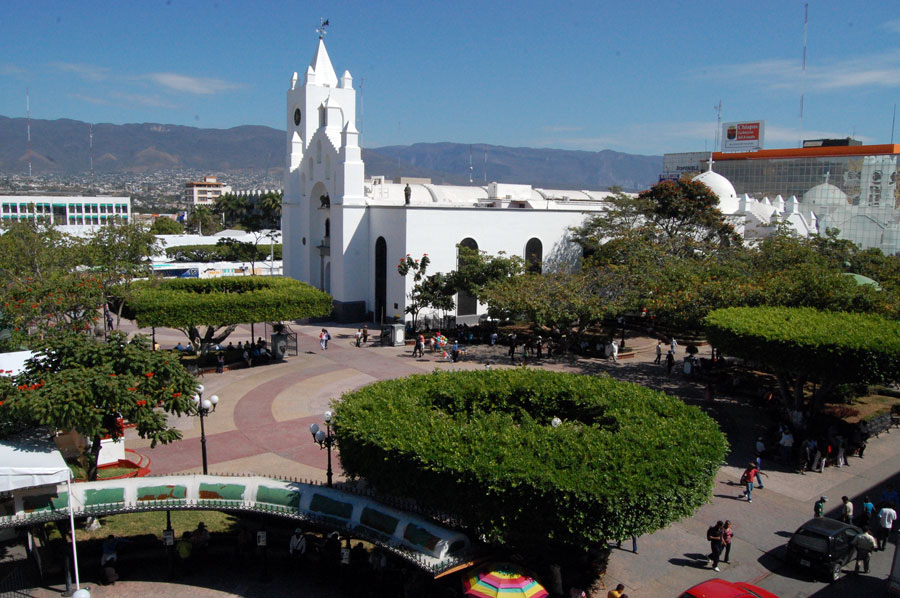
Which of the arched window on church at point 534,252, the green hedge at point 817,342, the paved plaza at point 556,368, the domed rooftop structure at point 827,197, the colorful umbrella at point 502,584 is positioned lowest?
the paved plaza at point 556,368

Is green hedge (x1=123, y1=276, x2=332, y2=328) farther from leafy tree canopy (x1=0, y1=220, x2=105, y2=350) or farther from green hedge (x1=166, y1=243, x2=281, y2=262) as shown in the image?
green hedge (x1=166, y1=243, x2=281, y2=262)

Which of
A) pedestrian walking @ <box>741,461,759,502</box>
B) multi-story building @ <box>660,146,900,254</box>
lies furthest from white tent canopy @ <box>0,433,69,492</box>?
→ multi-story building @ <box>660,146,900,254</box>

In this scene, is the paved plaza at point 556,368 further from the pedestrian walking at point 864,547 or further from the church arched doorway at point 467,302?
the church arched doorway at point 467,302

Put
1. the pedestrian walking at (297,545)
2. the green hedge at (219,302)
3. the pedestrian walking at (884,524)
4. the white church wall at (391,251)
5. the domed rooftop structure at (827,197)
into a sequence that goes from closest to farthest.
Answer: the pedestrian walking at (297,545), the pedestrian walking at (884,524), the green hedge at (219,302), the white church wall at (391,251), the domed rooftop structure at (827,197)

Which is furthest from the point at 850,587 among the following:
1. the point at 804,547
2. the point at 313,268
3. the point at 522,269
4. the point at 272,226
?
the point at 272,226

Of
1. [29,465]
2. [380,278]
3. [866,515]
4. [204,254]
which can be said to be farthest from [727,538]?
[204,254]

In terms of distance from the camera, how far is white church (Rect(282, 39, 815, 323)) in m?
41.6

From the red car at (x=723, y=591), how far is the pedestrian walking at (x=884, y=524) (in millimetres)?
6100

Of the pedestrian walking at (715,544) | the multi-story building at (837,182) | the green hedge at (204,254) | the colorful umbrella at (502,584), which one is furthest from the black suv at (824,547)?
the green hedge at (204,254)

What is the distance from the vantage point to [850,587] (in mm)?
13953

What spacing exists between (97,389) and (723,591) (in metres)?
13.0

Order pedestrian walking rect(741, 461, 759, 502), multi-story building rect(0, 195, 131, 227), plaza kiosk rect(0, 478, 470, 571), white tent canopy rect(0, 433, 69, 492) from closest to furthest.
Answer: plaza kiosk rect(0, 478, 470, 571) < white tent canopy rect(0, 433, 69, 492) < pedestrian walking rect(741, 461, 759, 502) < multi-story building rect(0, 195, 131, 227)

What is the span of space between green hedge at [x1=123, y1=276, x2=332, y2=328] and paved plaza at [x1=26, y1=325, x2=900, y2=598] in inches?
104

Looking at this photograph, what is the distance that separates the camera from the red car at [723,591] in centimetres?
1152
